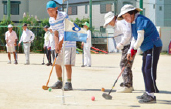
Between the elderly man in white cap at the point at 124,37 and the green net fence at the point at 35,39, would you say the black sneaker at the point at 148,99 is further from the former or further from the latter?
the green net fence at the point at 35,39

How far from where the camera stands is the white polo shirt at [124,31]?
718 centimetres

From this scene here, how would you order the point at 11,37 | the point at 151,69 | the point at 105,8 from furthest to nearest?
1. the point at 105,8
2. the point at 11,37
3. the point at 151,69

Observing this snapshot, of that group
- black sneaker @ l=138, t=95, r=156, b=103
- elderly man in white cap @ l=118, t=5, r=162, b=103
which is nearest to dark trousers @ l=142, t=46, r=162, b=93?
elderly man in white cap @ l=118, t=5, r=162, b=103

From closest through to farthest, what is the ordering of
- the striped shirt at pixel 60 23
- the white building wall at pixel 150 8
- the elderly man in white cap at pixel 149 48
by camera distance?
the elderly man in white cap at pixel 149 48
the striped shirt at pixel 60 23
the white building wall at pixel 150 8

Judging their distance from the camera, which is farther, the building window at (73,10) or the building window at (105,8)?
the building window at (73,10)

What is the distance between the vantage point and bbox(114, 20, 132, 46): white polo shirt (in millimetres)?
7180

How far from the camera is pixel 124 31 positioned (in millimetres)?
7246

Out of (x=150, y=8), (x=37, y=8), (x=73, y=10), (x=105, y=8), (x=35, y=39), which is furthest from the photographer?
(x=73, y=10)

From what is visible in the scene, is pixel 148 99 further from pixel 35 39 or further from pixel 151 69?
pixel 35 39

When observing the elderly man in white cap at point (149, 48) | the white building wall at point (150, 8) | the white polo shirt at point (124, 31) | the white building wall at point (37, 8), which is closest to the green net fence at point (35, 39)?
the white building wall at point (37, 8)

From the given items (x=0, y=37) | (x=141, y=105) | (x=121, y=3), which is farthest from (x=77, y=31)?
(x=121, y=3)

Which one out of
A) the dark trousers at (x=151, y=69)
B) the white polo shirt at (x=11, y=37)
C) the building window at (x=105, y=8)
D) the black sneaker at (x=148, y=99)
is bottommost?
the black sneaker at (x=148, y=99)

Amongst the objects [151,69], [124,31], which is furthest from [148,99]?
[124,31]

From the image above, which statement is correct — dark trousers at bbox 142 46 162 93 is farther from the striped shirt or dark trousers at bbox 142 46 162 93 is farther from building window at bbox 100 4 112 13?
building window at bbox 100 4 112 13
